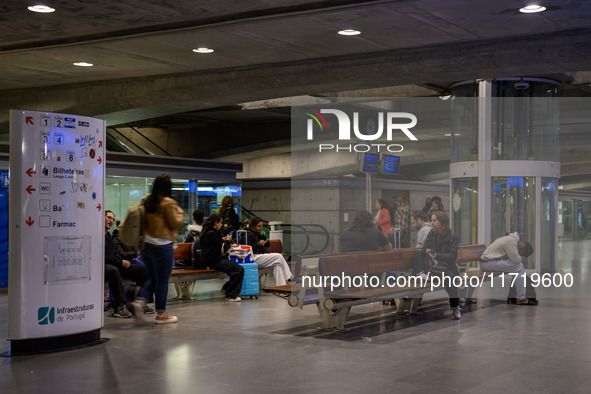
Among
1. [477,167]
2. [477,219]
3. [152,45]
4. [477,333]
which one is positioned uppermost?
[152,45]

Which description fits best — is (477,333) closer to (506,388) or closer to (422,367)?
(422,367)

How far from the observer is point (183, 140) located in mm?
28797

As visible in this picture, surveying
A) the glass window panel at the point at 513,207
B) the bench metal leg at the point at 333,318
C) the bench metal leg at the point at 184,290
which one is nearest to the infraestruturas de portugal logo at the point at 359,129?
the bench metal leg at the point at 333,318

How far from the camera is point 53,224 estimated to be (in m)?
7.24

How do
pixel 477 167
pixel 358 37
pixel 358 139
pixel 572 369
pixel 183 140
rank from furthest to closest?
1. pixel 183 140
2. pixel 477 167
3. pixel 358 37
4. pixel 358 139
5. pixel 572 369

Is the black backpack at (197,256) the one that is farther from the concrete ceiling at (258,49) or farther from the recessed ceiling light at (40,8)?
the recessed ceiling light at (40,8)

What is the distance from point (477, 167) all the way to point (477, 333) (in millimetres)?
6984

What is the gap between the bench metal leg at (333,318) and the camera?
866 centimetres

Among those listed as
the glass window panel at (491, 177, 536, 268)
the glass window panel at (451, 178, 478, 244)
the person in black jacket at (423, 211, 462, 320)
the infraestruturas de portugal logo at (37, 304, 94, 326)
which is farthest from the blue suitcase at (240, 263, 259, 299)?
the glass window panel at (491, 177, 536, 268)

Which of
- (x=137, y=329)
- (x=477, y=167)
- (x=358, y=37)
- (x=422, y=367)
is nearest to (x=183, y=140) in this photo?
(x=477, y=167)

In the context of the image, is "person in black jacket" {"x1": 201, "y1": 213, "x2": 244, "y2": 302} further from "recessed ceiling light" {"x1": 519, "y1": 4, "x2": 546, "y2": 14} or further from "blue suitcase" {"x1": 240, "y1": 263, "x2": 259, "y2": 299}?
"recessed ceiling light" {"x1": 519, "y1": 4, "x2": 546, "y2": 14}

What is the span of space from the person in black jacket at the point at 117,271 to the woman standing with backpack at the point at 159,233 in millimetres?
728

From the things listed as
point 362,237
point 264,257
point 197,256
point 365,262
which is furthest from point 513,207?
point 365,262

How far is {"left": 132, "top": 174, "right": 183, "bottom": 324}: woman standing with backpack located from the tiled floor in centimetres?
53
